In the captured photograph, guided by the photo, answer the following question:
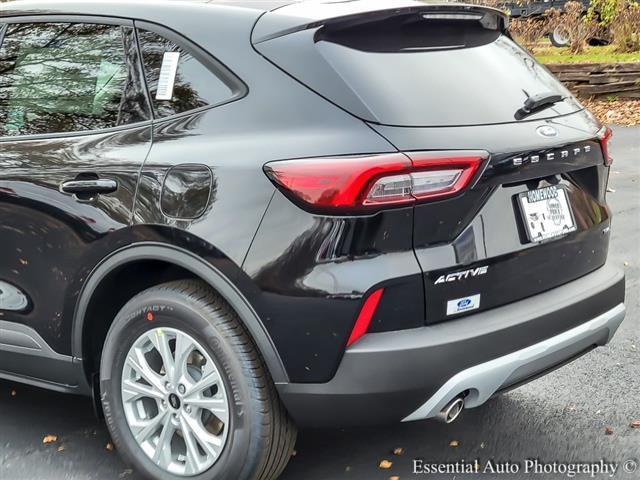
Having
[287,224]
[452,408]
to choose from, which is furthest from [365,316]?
[452,408]

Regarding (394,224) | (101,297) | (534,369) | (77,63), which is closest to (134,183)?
(101,297)

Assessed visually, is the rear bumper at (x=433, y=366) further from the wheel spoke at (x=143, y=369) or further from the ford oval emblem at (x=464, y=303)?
the wheel spoke at (x=143, y=369)

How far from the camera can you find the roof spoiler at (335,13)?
288cm

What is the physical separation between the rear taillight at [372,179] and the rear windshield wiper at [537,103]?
494 mm

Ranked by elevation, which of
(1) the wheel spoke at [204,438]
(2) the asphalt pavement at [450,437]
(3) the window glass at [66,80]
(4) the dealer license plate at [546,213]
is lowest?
(2) the asphalt pavement at [450,437]

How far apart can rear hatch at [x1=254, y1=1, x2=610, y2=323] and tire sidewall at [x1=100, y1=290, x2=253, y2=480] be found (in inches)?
27.2

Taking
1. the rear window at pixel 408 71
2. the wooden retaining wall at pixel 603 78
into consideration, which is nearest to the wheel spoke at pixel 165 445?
the rear window at pixel 408 71

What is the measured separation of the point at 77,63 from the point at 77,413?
5.34 feet

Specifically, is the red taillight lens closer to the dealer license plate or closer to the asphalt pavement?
the dealer license plate

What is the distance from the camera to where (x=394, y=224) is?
8.47 feet

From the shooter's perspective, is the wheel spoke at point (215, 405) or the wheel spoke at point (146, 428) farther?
the wheel spoke at point (146, 428)

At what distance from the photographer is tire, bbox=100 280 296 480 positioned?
2.80 meters

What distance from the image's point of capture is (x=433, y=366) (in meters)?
2.63

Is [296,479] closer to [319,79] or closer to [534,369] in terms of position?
[534,369]
